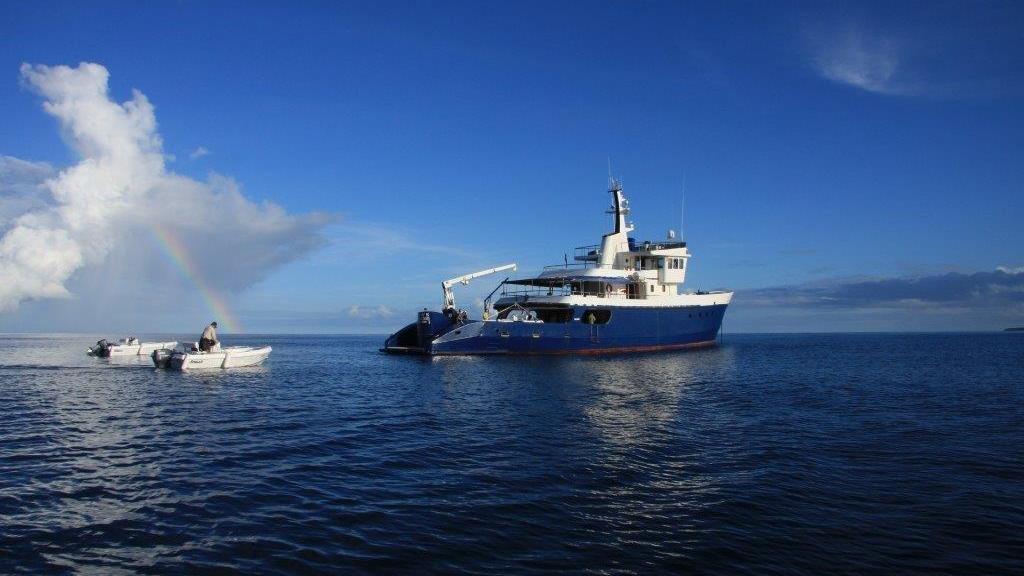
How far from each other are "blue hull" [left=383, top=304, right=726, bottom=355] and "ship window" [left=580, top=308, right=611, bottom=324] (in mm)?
281

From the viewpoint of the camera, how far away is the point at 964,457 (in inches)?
627

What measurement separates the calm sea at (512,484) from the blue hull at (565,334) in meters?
23.2

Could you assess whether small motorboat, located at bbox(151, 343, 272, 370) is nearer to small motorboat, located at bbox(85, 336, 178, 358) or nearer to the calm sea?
the calm sea

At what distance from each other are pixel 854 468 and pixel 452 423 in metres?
12.6

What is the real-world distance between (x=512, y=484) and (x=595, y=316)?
42201 millimetres

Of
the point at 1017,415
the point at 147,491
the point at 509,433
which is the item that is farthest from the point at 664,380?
the point at 147,491

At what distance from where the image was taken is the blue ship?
51.8 m

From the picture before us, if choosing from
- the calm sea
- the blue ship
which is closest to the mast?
the blue ship

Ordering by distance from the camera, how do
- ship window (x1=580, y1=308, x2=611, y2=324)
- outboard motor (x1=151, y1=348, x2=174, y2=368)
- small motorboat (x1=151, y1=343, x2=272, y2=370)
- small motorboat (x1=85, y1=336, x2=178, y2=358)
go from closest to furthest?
small motorboat (x1=151, y1=343, x2=272, y2=370) → outboard motor (x1=151, y1=348, x2=174, y2=368) → ship window (x1=580, y1=308, x2=611, y2=324) → small motorboat (x1=85, y1=336, x2=178, y2=358)

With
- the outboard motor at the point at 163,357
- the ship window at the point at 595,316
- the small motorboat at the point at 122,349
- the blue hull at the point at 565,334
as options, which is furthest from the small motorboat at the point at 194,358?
the ship window at the point at 595,316

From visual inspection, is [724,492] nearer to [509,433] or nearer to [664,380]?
[509,433]

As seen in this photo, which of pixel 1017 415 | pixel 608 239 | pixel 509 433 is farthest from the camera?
pixel 608 239

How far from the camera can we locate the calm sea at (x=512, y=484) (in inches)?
366

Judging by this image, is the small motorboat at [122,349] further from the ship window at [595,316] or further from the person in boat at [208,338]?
the ship window at [595,316]
